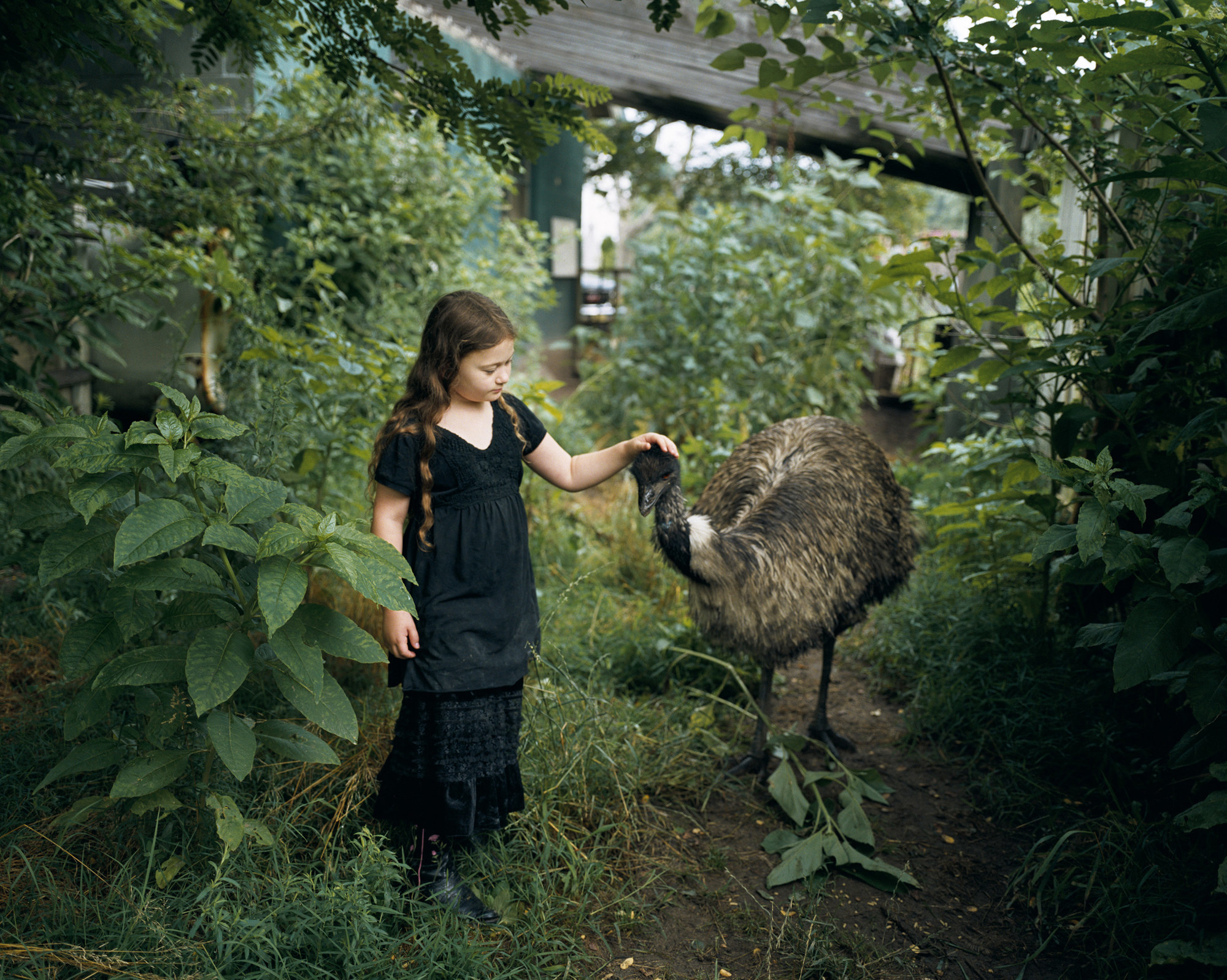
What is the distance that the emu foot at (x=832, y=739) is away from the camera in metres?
3.55

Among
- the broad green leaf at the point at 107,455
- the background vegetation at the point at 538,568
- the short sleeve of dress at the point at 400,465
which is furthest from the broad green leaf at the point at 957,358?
the broad green leaf at the point at 107,455

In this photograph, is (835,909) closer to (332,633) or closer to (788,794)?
(788,794)

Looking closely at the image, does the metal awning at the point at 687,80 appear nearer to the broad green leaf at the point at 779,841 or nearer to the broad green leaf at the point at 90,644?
the broad green leaf at the point at 779,841

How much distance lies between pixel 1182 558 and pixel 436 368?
1990 mm

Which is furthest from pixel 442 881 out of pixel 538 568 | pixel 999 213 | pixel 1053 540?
pixel 999 213

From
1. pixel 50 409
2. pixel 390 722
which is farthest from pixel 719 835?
pixel 50 409

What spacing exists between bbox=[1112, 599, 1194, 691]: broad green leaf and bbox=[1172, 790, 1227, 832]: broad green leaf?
294 mm

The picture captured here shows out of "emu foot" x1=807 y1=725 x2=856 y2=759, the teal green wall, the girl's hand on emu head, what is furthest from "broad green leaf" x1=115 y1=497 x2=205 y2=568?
the teal green wall

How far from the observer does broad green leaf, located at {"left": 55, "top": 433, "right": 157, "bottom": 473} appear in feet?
6.29

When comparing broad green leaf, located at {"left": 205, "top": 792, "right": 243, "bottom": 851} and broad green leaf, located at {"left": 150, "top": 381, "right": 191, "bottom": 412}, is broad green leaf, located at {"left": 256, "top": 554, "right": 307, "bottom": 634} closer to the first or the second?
Answer: broad green leaf, located at {"left": 150, "top": 381, "right": 191, "bottom": 412}

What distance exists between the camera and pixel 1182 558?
2.04 m

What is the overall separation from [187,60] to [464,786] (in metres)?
5.34

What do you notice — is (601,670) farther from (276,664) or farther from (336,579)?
(276,664)

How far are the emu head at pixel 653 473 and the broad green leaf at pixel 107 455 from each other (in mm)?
1382
